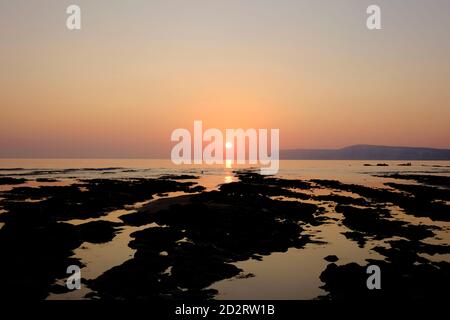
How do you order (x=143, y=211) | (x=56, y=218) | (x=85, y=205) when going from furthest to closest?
(x=85, y=205) < (x=143, y=211) < (x=56, y=218)

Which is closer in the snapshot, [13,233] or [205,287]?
[205,287]

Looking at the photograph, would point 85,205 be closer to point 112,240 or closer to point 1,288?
point 112,240

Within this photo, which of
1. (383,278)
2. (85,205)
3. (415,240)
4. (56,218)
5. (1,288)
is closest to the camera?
(1,288)

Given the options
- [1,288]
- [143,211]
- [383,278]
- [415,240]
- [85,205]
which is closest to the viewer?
[1,288]

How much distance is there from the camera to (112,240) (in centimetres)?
2114

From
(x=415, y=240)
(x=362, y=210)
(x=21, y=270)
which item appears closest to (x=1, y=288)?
(x=21, y=270)
